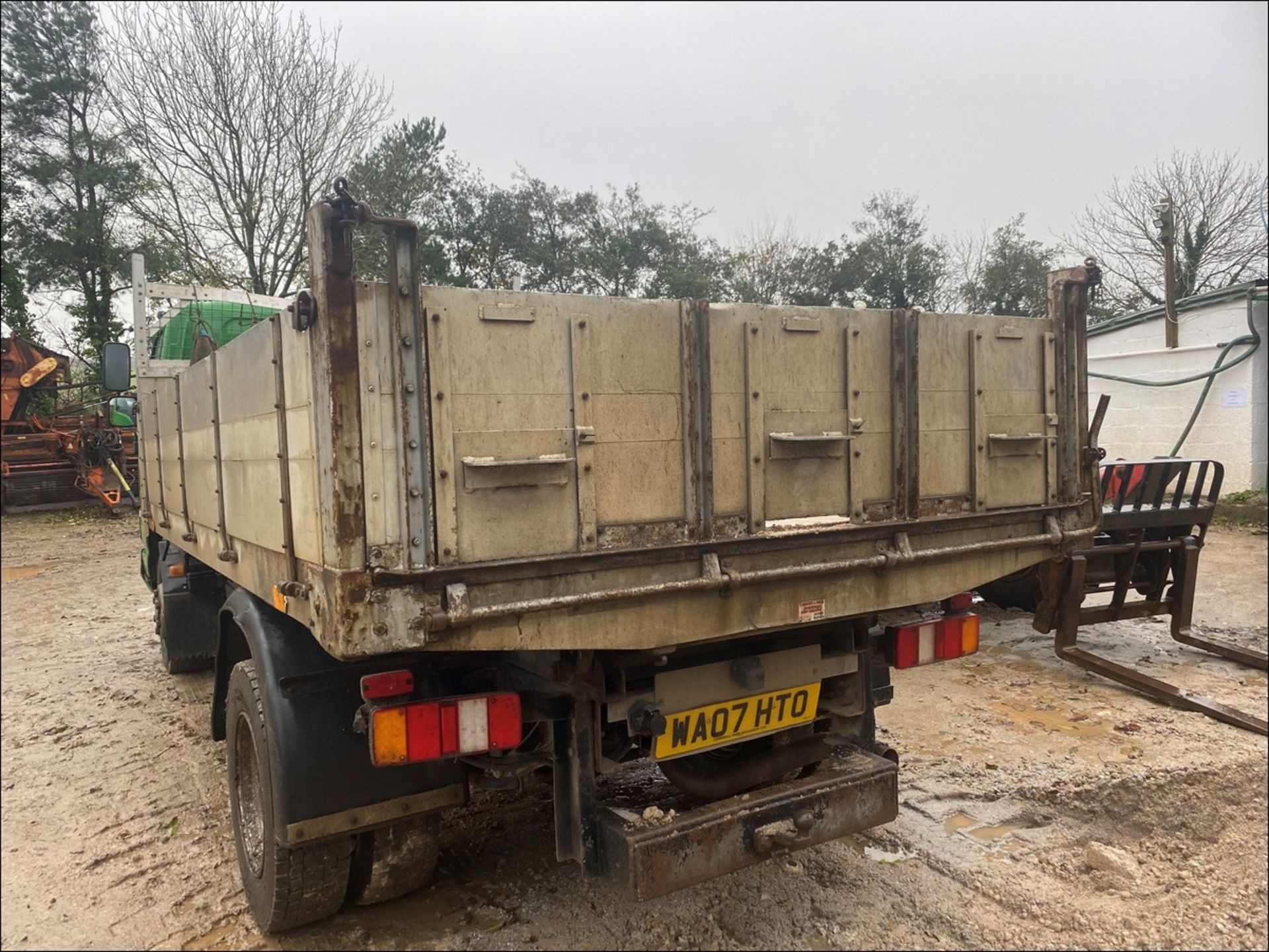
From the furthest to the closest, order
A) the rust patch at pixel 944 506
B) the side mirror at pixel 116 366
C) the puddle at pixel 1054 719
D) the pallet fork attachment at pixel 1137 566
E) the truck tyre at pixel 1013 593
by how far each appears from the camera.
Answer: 1. the truck tyre at pixel 1013 593
2. the pallet fork attachment at pixel 1137 566
3. the side mirror at pixel 116 366
4. the puddle at pixel 1054 719
5. the rust patch at pixel 944 506

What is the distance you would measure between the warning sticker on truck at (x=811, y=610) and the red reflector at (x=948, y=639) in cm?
85

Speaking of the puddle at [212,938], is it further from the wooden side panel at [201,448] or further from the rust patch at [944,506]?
the rust patch at [944,506]

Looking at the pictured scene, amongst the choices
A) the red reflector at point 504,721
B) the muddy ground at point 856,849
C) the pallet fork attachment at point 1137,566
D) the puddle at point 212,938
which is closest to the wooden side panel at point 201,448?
the muddy ground at point 856,849

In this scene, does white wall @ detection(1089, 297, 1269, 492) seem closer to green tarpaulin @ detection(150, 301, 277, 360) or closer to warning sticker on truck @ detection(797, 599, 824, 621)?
warning sticker on truck @ detection(797, 599, 824, 621)

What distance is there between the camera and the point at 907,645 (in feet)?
10.6

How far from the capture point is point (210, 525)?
3.60 m

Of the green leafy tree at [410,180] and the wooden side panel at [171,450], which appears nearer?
the wooden side panel at [171,450]

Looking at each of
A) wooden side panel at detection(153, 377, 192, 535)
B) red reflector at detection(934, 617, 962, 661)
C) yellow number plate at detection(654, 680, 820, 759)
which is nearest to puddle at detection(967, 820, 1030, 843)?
red reflector at detection(934, 617, 962, 661)

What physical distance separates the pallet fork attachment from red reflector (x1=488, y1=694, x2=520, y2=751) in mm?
4225

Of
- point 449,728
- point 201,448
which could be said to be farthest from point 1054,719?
point 201,448

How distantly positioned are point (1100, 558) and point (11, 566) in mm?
12901

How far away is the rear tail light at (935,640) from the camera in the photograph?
322 centimetres

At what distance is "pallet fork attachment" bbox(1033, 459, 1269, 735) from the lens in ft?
18.0

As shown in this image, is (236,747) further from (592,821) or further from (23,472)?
(23,472)
